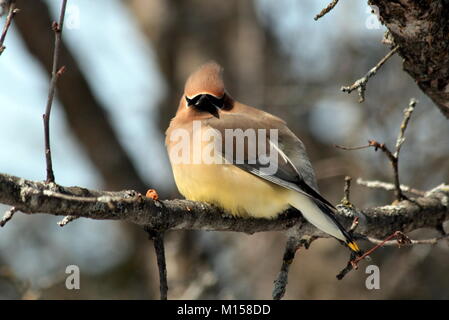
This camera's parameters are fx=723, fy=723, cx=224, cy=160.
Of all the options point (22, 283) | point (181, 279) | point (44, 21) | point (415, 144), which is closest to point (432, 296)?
point (415, 144)

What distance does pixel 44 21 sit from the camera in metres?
7.78

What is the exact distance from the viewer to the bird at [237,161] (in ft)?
13.5

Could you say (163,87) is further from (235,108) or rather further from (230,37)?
(235,108)

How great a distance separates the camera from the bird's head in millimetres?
4840

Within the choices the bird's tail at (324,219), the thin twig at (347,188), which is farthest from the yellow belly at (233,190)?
the thin twig at (347,188)

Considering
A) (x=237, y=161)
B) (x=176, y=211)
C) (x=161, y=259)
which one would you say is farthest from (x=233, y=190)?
(x=161, y=259)

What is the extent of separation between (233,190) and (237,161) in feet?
0.80

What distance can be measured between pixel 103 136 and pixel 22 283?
351 centimetres

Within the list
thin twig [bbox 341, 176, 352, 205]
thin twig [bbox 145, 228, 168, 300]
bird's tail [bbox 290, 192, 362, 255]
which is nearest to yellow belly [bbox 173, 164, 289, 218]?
bird's tail [bbox 290, 192, 362, 255]

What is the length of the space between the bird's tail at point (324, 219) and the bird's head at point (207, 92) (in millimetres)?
1045

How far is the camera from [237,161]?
439cm

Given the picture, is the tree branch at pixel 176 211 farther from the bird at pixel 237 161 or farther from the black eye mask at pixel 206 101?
the black eye mask at pixel 206 101

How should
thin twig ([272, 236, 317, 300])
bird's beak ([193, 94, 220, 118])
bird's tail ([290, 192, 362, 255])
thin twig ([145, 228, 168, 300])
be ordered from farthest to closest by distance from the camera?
bird's beak ([193, 94, 220, 118]) < bird's tail ([290, 192, 362, 255]) < thin twig ([272, 236, 317, 300]) < thin twig ([145, 228, 168, 300])

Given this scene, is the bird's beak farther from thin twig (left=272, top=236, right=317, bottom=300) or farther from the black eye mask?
thin twig (left=272, top=236, right=317, bottom=300)
